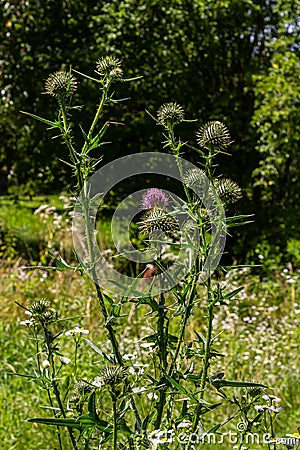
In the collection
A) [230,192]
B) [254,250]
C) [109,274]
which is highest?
[254,250]

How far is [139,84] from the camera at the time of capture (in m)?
5.71

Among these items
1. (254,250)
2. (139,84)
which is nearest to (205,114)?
(139,84)

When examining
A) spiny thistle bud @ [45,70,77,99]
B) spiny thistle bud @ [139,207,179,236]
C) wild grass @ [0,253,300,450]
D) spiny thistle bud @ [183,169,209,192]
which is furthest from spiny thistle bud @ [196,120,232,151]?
wild grass @ [0,253,300,450]

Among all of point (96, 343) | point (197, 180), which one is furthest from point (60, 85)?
point (96, 343)

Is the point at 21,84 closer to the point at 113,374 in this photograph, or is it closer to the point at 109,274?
the point at 109,274

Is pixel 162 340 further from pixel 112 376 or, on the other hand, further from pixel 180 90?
pixel 180 90

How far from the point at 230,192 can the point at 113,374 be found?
45 centimetres

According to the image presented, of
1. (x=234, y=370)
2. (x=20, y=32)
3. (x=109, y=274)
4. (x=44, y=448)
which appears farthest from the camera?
(x=20, y=32)

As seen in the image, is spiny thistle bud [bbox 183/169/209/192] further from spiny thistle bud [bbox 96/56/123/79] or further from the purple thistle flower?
spiny thistle bud [bbox 96/56/123/79]

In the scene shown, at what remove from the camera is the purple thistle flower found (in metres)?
1.34

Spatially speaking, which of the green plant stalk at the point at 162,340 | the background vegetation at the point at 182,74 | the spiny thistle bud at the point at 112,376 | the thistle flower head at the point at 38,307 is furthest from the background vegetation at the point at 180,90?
the spiny thistle bud at the point at 112,376

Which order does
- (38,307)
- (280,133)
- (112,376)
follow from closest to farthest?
(112,376) → (38,307) → (280,133)

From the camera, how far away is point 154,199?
4.42ft

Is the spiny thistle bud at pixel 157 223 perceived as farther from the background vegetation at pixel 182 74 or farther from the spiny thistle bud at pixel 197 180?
the background vegetation at pixel 182 74
